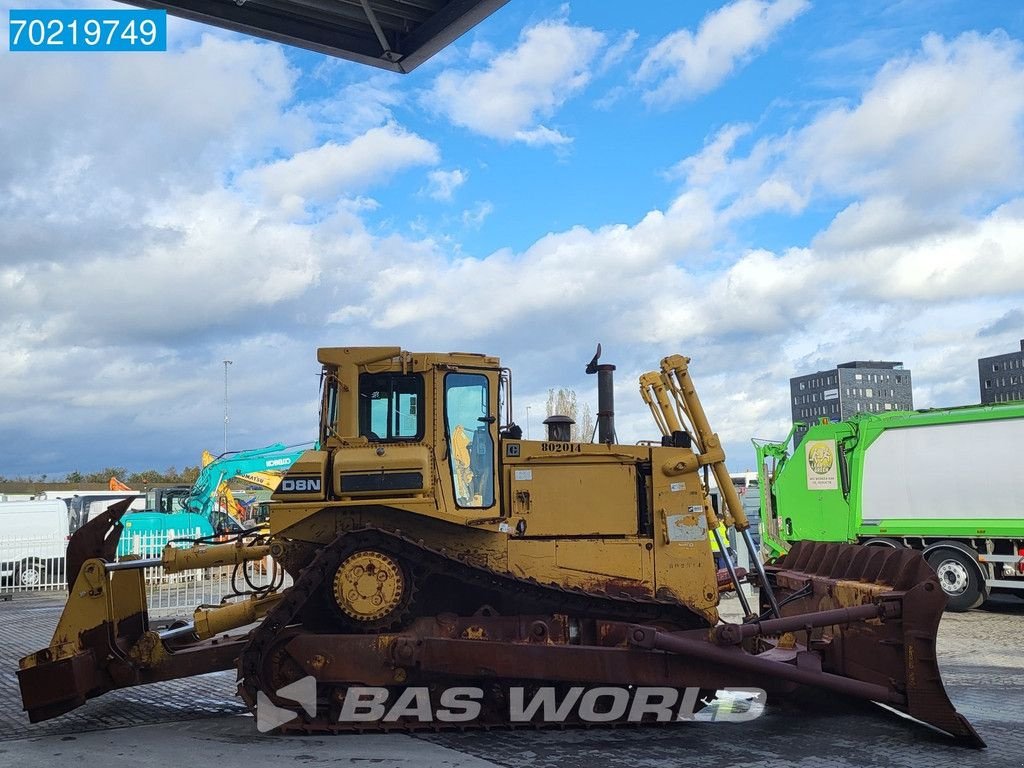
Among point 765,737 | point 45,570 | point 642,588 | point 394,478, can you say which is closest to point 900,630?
point 765,737

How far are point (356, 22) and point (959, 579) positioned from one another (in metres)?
13.6

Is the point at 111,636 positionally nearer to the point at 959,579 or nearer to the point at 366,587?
the point at 366,587

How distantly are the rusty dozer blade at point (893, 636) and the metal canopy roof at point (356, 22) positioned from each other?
622cm

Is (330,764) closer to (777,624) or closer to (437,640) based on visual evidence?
(437,640)

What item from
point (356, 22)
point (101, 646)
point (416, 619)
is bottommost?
point (101, 646)

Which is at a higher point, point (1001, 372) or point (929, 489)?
point (1001, 372)

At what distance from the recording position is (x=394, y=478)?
Answer: 8039 millimetres

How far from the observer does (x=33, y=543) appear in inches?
880

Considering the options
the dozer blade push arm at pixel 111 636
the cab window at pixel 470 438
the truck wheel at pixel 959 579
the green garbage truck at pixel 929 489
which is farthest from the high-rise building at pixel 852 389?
the dozer blade push arm at pixel 111 636

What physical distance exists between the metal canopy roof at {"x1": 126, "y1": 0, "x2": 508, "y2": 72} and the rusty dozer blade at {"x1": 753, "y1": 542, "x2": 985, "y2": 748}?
6.22m

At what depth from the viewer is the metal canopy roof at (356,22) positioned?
811cm

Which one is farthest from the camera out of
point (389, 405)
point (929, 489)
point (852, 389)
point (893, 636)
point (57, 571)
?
point (852, 389)

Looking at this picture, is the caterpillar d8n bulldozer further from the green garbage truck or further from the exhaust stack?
the green garbage truck

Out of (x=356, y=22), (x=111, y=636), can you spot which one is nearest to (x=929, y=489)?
(x=356, y=22)
